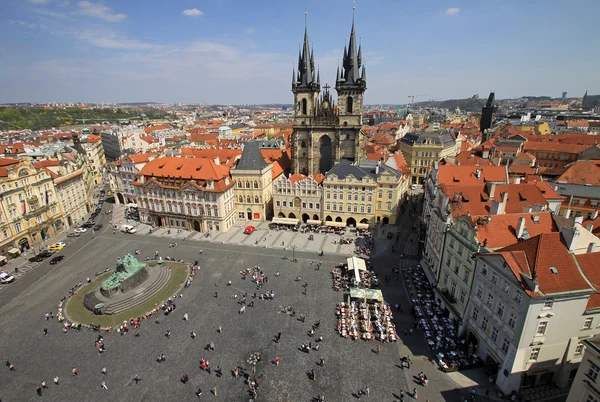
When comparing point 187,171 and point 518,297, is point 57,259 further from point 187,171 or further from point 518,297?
point 518,297

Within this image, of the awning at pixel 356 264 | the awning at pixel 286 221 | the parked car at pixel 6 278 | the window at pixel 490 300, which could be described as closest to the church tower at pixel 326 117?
the awning at pixel 286 221

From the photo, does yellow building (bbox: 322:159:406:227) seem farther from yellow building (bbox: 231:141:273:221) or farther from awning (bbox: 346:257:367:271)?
awning (bbox: 346:257:367:271)

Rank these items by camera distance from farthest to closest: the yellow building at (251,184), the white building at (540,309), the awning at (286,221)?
the yellow building at (251,184) → the awning at (286,221) → the white building at (540,309)

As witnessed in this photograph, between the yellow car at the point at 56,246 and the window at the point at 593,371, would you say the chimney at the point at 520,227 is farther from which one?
the yellow car at the point at 56,246

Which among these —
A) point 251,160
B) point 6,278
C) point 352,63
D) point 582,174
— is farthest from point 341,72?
point 6,278

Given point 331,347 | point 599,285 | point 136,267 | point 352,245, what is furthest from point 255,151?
point 599,285

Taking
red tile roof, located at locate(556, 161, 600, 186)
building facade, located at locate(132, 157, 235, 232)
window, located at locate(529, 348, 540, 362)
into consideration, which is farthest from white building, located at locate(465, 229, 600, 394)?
building facade, located at locate(132, 157, 235, 232)

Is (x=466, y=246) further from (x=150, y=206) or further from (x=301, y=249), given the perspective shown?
(x=150, y=206)
